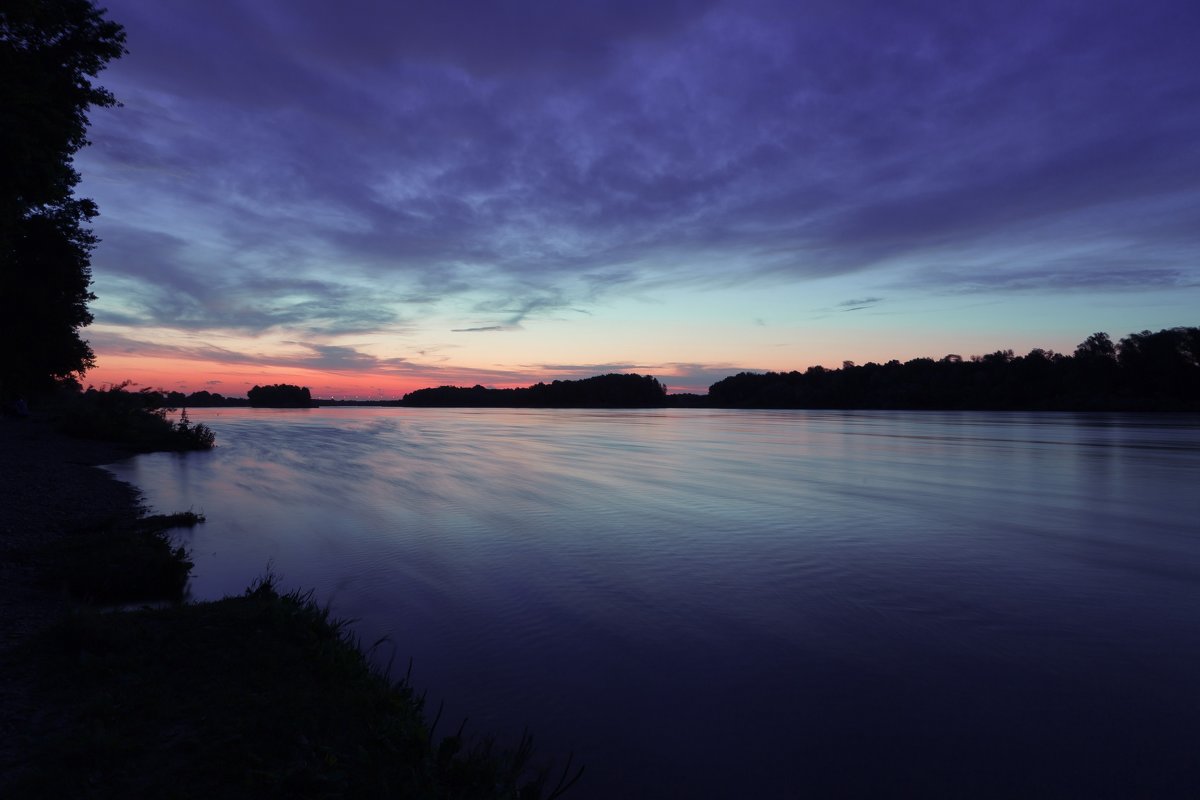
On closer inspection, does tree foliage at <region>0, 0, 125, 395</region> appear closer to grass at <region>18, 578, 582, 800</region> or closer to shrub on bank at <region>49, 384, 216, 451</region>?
grass at <region>18, 578, 582, 800</region>

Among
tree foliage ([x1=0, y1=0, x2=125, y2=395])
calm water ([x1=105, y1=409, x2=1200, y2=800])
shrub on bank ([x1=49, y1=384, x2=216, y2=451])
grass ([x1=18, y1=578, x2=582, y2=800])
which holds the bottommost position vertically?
calm water ([x1=105, y1=409, x2=1200, y2=800])

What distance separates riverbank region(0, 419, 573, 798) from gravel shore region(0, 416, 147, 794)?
0.03 meters

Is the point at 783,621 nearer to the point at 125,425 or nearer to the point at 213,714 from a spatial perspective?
the point at 213,714

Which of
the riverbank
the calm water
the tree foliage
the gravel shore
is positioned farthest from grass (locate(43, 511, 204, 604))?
the tree foliage

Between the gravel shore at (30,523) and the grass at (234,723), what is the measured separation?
19 cm

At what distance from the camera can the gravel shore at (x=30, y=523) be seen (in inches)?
187

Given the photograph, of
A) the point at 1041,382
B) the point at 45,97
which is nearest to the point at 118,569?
the point at 45,97

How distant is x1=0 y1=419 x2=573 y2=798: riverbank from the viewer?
3.94 m

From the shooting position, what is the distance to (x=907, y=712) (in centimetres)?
592

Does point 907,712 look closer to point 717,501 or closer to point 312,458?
point 717,501

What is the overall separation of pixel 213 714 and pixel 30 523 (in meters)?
10.2

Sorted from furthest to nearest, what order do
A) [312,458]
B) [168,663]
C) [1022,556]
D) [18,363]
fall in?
[312,458], [18,363], [1022,556], [168,663]

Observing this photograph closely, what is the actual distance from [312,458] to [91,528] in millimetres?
22760

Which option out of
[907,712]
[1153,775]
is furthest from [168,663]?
[1153,775]
